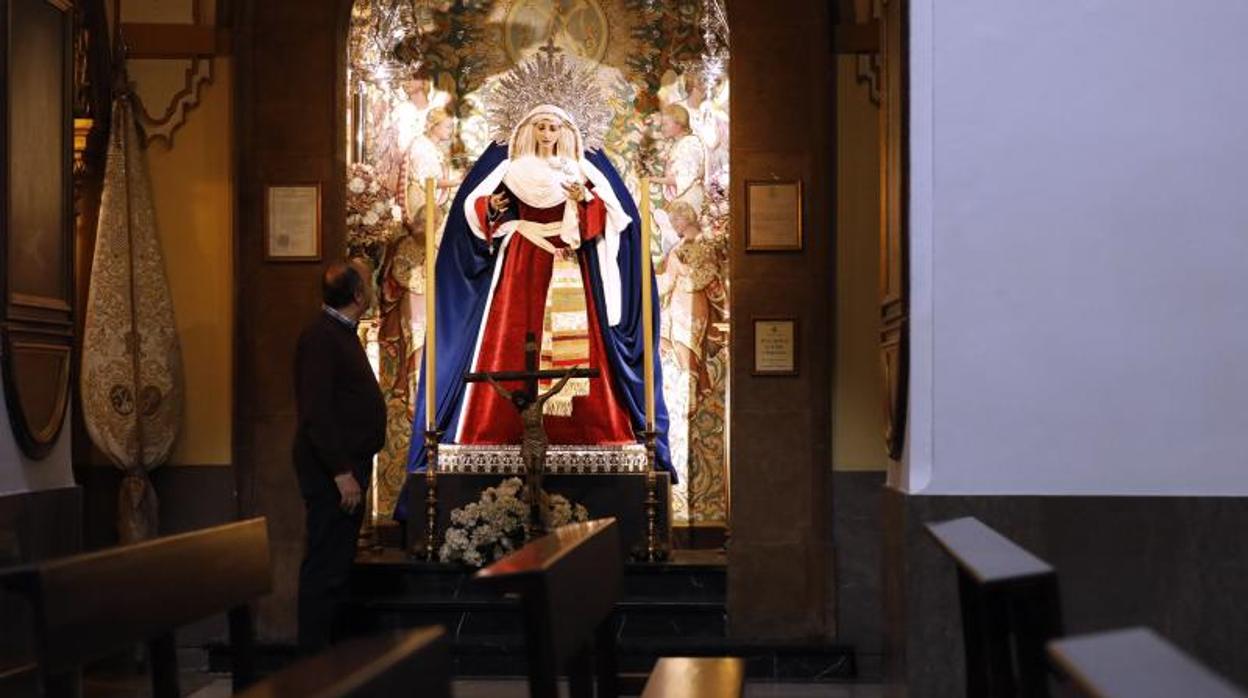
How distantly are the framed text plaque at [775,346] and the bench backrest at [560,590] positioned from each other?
379 centimetres

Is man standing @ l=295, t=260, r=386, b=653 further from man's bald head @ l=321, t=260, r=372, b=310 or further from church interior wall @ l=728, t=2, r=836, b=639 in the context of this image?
church interior wall @ l=728, t=2, r=836, b=639

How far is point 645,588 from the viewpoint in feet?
27.8

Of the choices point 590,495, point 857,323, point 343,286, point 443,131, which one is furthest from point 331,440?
point 443,131

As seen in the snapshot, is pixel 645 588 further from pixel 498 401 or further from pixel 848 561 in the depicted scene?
pixel 498 401

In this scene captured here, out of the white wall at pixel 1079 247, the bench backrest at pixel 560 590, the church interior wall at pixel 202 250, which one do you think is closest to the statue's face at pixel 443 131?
the church interior wall at pixel 202 250

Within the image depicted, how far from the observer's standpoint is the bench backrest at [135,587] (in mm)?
3418

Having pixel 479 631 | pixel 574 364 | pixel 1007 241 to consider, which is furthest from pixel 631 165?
pixel 1007 241

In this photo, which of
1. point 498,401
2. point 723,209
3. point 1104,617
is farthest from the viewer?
point 723,209

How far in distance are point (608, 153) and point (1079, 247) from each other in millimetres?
5623

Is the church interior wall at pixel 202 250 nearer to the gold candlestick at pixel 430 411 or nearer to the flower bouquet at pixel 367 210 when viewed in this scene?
the gold candlestick at pixel 430 411

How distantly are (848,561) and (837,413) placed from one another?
2.29 feet

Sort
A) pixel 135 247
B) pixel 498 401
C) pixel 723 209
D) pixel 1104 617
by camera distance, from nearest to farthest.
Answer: pixel 1104 617 → pixel 135 247 → pixel 498 401 → pixel 723 209

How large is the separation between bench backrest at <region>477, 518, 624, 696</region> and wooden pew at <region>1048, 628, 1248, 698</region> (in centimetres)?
127

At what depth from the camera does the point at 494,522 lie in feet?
28.0
